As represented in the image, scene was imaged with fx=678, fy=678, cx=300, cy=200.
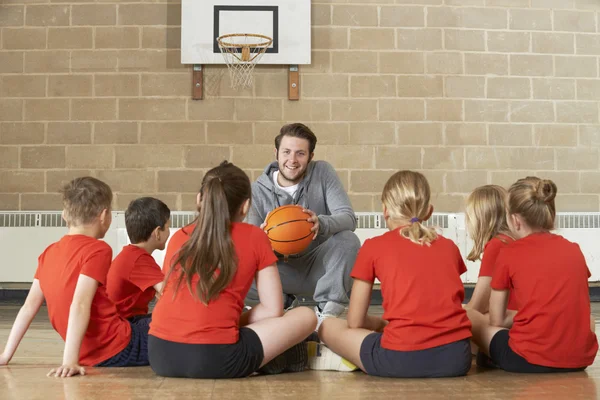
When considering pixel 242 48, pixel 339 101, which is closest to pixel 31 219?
pixel 242 48

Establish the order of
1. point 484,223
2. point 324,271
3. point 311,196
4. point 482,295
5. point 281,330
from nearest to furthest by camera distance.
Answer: point 281,330, point 482,295, point 484,223, point 324,271, point 311,196

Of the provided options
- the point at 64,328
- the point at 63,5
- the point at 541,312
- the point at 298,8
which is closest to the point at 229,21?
the point at 298,8

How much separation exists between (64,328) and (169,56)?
375cm

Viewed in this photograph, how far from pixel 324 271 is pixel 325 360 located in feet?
2.95

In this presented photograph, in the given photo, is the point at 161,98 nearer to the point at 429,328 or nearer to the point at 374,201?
the point at 374,201

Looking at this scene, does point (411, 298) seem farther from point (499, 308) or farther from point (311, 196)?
point (311, 196)

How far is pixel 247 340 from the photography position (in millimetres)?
2197

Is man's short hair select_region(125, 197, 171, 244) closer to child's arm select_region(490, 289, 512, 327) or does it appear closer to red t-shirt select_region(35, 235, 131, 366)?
red t-shirt select_region(35, 235, 131, 366)

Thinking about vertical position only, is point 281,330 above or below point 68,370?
above

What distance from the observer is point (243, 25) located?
5672mm

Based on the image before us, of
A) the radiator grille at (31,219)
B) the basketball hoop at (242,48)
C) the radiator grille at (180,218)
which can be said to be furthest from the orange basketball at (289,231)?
the radiator grille at (31,219)

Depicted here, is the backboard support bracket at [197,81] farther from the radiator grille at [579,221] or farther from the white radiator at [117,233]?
the radiator grille at [579,221]

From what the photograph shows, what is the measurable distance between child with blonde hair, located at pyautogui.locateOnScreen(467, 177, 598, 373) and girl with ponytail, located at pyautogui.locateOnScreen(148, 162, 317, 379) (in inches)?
28.7

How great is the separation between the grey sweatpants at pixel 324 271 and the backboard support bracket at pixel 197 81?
2772mm
